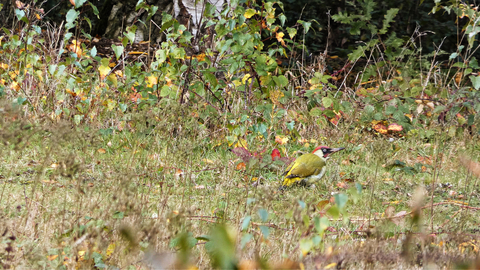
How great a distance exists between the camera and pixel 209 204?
10.6 feet

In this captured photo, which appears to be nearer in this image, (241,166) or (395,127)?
(241,166)

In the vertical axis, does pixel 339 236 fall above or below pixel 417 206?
below

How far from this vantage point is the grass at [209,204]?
1.92 m

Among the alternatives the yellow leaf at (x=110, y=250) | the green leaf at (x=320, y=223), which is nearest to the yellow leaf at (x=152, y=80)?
the yellow leaf at (x=110, y=250)

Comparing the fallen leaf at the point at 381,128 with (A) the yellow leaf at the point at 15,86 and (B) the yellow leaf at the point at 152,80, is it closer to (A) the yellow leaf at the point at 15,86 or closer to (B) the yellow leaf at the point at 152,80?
(B) the yellow leaf at the point at 152,80

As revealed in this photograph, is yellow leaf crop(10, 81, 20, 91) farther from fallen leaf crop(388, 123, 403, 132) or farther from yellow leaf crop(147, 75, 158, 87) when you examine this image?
fallen leaf crop(388, 123, 403, 132)

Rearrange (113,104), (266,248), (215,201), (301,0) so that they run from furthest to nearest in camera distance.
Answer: (301,0), (113,104), (215,201), (266,248)

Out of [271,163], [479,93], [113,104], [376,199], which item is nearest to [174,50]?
[113,104]

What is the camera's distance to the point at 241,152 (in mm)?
3879

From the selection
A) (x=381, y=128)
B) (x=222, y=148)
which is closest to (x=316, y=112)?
(x=381, y=128)

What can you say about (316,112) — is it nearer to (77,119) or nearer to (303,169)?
(303,169)

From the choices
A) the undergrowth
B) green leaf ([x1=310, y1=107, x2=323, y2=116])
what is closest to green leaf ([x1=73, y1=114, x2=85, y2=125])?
the undergrowth

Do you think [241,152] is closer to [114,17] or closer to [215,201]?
[215,201]

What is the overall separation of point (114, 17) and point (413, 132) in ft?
17.7
